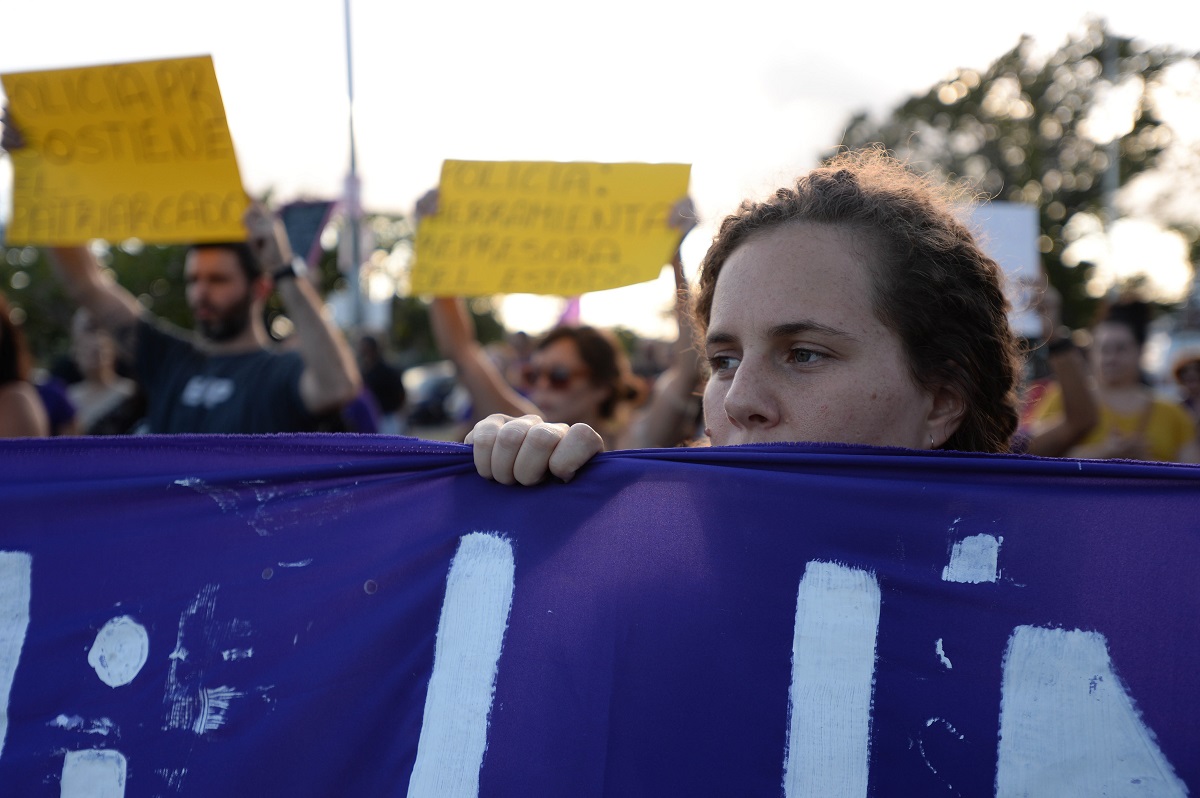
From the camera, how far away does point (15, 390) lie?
3.56m

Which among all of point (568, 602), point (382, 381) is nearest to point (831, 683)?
point (568, 602)

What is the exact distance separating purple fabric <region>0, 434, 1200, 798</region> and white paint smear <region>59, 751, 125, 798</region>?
0.06 ft

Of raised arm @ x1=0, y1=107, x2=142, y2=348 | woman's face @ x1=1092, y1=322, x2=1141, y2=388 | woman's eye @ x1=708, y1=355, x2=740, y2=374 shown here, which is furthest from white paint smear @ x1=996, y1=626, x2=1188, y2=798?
woman's face @ x1=1092, y1=322, x2=1141, y2=388

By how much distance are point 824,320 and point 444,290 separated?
221cm

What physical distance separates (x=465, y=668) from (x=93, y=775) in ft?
2.09

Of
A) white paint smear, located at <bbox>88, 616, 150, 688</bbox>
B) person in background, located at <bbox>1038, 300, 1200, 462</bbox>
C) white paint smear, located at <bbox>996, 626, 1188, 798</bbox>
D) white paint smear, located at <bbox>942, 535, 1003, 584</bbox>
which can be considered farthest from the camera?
A: person in background, located at <bbox>1038, 300, 1200, 462</bbox>

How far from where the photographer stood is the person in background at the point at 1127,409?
4.26 metres

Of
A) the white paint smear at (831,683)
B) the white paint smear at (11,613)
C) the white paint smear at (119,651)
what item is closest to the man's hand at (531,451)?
the white paint smear at (831,683)

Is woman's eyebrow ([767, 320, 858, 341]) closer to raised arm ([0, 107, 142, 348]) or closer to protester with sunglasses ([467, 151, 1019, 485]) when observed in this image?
protester with sunglasses ([467, 151, 1019, 485])

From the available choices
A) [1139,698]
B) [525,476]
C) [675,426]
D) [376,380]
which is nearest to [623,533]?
[525,476]

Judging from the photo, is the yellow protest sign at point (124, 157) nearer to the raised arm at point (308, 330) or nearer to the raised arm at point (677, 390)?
the raised arm at point (308, 330)

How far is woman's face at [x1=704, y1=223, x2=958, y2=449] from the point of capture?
62.5 inches

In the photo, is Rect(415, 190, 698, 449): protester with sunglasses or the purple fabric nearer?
the purple fabric

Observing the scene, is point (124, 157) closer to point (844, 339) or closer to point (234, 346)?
point (234, 346)
